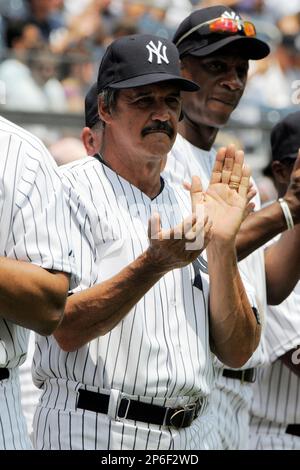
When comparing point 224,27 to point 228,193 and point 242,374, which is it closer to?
point 228,193

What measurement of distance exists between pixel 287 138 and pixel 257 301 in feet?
3.19

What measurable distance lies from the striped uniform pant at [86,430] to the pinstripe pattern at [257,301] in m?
0.71

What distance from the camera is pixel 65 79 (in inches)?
334

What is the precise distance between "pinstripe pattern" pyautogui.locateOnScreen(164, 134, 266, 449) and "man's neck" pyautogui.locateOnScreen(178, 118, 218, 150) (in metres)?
0.04

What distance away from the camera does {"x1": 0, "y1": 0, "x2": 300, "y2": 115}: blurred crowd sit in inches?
325

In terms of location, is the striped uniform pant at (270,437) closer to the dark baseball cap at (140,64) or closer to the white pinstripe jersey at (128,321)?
the white pinstripe jersey at (128,321)

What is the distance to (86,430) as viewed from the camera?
3076 mm

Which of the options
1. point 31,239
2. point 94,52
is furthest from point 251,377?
point 94,52

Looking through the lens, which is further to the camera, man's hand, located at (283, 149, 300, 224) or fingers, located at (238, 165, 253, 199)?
man's hand, located at (283, 149, 300, 224)

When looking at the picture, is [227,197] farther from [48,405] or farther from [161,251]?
[48,405]

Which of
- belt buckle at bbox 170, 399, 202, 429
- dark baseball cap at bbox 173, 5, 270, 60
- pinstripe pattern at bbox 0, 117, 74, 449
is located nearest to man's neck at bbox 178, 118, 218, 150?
dark baseball cap at bbox 173, 5, 270, 60

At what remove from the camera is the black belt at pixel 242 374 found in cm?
402

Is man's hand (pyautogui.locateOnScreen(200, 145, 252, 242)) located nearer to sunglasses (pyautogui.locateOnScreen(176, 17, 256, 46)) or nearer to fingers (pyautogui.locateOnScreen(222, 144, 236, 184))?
fingers (pyautogui.locateOnScreen(222, 144, 236, 184))

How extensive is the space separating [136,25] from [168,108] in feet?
22.9
